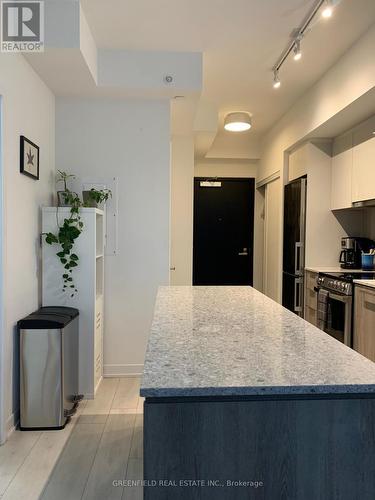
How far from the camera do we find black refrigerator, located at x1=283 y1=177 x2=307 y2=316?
13.3 ft

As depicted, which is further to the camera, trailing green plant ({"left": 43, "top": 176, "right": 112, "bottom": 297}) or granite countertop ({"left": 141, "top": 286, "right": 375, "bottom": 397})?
trailing green plant ({"left": 43, "top": 176, "right": 112, "bottom": 297})

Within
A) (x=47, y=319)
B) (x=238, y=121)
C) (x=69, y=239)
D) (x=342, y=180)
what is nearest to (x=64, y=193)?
(x=69, y=239)

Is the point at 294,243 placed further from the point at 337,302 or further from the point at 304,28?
the point at 304,28

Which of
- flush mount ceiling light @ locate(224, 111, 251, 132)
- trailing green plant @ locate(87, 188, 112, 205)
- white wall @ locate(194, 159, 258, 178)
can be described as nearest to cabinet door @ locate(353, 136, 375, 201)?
flush mount ceiling light @ locate(224, 111, 251, 132)

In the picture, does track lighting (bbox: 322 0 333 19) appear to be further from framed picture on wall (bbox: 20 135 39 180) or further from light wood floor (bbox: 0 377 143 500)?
light wood floor (bbox: 0 377 143 500)

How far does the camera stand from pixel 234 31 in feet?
8.71

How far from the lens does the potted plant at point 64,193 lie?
2995mm

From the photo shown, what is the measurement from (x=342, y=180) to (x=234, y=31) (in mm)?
1815

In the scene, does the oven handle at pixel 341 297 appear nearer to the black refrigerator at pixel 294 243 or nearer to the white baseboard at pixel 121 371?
the black refrigerator at pixel 294 243

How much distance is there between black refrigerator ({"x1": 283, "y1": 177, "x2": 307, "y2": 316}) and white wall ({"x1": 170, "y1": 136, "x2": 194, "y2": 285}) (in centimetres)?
115

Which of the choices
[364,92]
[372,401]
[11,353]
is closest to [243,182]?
[364,92]

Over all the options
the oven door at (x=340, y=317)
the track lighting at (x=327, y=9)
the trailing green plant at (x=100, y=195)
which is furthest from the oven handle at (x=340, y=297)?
the trailing green plant at (x=100, y=195)

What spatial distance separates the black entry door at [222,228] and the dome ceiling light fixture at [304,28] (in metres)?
2.97

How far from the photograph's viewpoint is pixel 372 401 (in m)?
0.93
